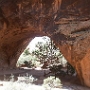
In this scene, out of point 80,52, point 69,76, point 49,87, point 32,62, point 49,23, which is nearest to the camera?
point 49,87

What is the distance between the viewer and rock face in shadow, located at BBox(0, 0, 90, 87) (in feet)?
30.6

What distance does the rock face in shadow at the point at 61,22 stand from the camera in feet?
30.6

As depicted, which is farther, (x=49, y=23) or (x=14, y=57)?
(x=14, y=57)

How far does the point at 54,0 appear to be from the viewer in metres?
10.3

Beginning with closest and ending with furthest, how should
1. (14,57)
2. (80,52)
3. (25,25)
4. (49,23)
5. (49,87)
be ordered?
(49,87) → (80,52) → (49,23) → (25,25) → (14,57)

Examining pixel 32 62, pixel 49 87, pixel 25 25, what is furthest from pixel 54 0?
pixel 32 62

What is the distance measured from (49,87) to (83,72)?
102 inches

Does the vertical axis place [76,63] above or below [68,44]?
below

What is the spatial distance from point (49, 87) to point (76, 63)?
2431 millimetres

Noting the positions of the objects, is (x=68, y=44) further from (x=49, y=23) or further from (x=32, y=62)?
(x=32, y=62)

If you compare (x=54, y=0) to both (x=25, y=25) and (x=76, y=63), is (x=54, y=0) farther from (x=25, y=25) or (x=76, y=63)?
(x=76, y=63)

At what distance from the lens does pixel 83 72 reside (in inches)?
379

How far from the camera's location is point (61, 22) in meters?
9.93

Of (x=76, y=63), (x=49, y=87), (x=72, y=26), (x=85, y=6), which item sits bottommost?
(x=49, y=87)
